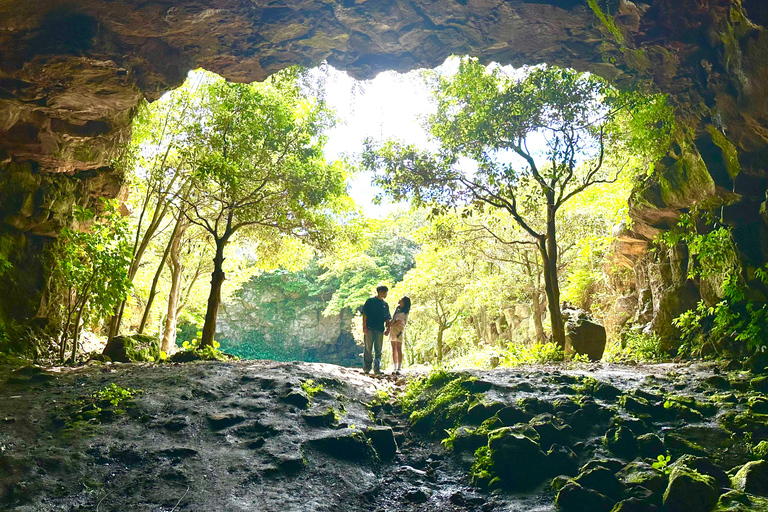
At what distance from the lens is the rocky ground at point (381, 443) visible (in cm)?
417

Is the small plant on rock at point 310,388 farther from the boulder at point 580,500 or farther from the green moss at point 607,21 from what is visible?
the green moss at point 607,21

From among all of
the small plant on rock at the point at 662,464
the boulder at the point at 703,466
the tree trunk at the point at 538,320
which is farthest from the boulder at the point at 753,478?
the tree trunk at the point at 538,320

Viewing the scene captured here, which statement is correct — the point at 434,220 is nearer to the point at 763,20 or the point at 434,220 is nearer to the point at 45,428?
the point at 763,20

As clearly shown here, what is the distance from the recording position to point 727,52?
22.6 feet

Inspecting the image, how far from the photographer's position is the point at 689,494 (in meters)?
3.82

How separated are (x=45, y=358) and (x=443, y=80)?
37.0ft

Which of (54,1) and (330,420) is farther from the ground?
(54,1)

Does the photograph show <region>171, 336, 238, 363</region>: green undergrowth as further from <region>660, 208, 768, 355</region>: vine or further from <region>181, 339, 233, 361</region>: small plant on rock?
<region>660, 208, 768, 355</region>: vine

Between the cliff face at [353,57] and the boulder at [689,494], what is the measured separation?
5457 mm

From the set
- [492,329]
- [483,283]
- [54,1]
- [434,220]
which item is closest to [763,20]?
[434,220]

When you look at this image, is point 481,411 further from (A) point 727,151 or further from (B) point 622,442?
(A) point 727,151

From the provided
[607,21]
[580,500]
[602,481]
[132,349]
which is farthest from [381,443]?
[607,21]

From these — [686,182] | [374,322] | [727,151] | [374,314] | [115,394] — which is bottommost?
[115,394]

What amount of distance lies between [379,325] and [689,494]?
22.5ft
